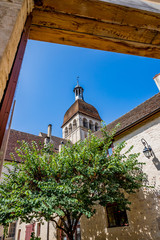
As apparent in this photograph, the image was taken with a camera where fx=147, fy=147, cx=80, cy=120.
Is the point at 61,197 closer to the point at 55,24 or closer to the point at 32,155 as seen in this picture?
the point at 32,155

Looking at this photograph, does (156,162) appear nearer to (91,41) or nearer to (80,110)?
(91,41)

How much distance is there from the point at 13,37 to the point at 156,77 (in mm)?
11536

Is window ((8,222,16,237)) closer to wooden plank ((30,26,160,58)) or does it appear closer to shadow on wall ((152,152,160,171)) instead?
shadow on wall ((152,152,160,171))

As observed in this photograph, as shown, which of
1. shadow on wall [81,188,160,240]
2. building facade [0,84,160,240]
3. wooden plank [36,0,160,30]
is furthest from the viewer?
building facade [0,84,160,240]

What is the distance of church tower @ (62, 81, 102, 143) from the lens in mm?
26944

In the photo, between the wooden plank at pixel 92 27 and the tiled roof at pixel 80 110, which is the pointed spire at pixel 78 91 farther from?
the wooden plank at pixel 92 27

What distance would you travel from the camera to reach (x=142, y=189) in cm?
784

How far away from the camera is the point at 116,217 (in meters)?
8.40

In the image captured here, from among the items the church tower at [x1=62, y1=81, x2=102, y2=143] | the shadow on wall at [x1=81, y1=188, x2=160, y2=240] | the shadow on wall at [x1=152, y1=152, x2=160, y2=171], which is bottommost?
the shadow on wall at [x1=81, y1=188, x2=160, y2=240]

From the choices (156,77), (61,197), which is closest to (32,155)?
(61,197)

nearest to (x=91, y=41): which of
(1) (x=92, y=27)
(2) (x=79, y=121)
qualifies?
(1) (x=92, y=27)

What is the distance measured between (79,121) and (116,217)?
65.4 ft

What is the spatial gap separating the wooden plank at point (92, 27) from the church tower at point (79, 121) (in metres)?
24.2

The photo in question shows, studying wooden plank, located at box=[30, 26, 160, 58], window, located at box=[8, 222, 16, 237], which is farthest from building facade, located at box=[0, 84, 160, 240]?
wooden plank, located at box=[30, 26, 160, 58]
